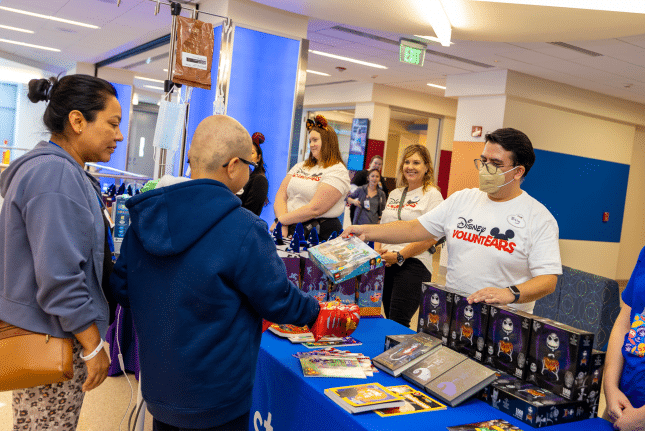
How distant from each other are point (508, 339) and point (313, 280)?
94 cm

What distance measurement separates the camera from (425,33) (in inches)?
240

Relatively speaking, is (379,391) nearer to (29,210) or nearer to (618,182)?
(29,210)

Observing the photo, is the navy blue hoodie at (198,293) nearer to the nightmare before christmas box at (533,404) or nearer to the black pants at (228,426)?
the black pants at (228,426)

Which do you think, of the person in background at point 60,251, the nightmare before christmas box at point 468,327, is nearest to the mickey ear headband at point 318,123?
the nightmare before christmas box at point 468,327

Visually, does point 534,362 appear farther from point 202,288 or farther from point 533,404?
point 202,288

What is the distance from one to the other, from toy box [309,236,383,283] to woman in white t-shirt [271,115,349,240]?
1.05m

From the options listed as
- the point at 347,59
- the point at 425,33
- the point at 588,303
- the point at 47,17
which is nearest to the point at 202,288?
the point at 588,303

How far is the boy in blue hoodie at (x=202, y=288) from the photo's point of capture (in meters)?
1.42

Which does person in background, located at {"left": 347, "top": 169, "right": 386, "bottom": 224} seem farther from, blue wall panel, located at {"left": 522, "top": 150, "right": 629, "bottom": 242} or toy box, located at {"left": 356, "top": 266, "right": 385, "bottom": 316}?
blue wall panel, located at {"left": 522, "top": 150, "right": 629, "bottom": 242}

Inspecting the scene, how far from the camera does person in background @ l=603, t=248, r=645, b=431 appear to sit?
1.69 m

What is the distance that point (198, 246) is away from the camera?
143cm

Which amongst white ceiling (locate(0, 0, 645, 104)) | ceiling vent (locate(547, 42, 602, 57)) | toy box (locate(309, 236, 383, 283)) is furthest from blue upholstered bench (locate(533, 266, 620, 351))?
ceiling vent (locate(547, 42, 602, 57))

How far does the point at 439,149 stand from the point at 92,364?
34.8ft

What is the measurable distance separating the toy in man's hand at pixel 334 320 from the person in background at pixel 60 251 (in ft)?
2.25
